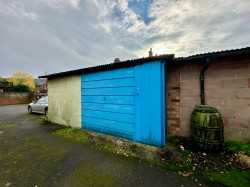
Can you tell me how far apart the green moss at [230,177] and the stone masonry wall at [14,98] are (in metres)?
28.9

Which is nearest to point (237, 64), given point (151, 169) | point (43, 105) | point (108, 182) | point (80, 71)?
point (151, 169)

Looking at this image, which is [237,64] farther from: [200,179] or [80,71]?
[80,71]

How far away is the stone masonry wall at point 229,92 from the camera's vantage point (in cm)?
421

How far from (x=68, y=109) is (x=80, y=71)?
2.13 meters

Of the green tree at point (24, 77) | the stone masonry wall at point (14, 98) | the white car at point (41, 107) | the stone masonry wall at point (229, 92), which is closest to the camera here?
the stone masonry wall at point (229, 92)

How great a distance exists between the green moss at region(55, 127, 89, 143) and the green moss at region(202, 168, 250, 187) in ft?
13.1

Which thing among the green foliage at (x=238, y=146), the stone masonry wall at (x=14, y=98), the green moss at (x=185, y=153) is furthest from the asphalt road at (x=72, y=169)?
the stone masonry wall at (x=14, y=98)

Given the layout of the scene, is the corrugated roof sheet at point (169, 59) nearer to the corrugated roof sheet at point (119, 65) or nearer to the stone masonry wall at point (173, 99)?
the corrugated roof sheet at point (119, 65)

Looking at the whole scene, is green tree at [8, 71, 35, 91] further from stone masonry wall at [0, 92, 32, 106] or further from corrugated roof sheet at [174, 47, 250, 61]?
corrugated roof sheet at [174, 47, 250, 61]

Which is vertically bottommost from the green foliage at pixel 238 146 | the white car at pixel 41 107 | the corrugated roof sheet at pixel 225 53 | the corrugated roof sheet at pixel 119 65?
the green foliage at pixel 238 146

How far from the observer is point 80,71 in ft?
21.2

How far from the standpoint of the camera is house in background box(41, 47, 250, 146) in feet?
14.1

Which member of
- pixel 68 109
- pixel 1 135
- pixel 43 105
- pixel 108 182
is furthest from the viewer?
pixel 43 105

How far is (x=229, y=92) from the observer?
4406 mm
